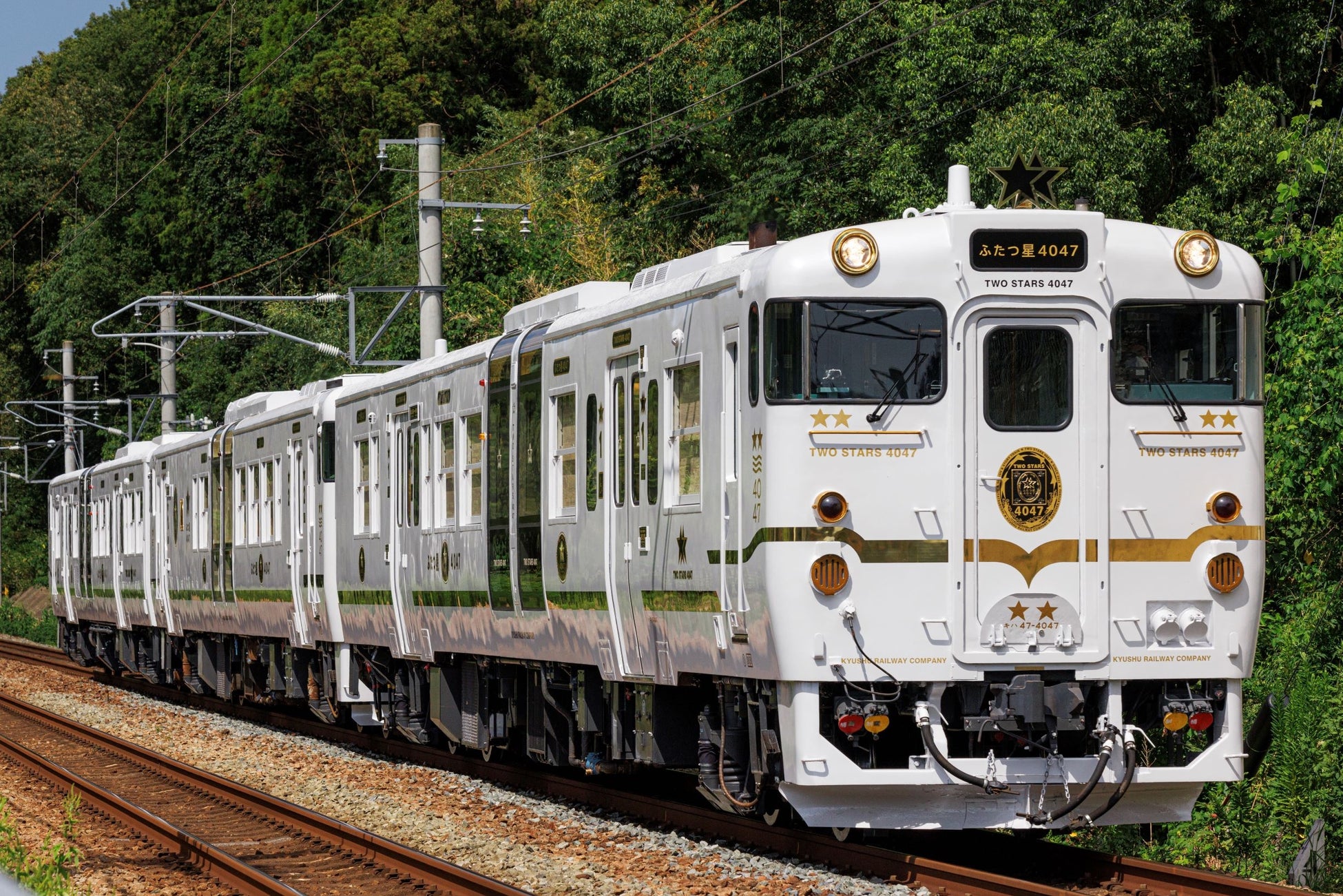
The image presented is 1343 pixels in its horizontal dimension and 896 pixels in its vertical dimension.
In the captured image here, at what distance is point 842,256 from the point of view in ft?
32.7

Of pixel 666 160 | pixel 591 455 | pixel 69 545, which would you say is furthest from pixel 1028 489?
pixel 69 545

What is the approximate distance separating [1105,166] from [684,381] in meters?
12.3

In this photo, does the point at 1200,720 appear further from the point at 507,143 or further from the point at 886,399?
the point at 507,143

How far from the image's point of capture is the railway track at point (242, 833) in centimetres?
Result: 1085

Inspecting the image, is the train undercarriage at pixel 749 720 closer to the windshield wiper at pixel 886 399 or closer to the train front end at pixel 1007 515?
the train front end at pixel 1007 515

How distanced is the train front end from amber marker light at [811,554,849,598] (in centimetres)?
1

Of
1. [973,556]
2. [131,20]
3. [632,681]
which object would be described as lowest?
[632,681]

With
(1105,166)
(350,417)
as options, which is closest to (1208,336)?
(350,417)

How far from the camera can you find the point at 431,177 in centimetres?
2464

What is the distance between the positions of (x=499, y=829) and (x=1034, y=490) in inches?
179

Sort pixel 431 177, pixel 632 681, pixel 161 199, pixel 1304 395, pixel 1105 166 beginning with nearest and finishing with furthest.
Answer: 1. pixel 632 681
2. pixel 1304 395
3. pixel 1105 166
4. pixel 431 177
5. pixel 161 199

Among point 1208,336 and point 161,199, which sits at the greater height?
point 161,199

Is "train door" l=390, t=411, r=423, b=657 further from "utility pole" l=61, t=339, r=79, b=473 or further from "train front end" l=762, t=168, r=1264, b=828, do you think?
→ "utility pole" l=61, t=339, r=79, b=473

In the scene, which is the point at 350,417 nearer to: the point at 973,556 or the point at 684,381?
the point at 684,381
